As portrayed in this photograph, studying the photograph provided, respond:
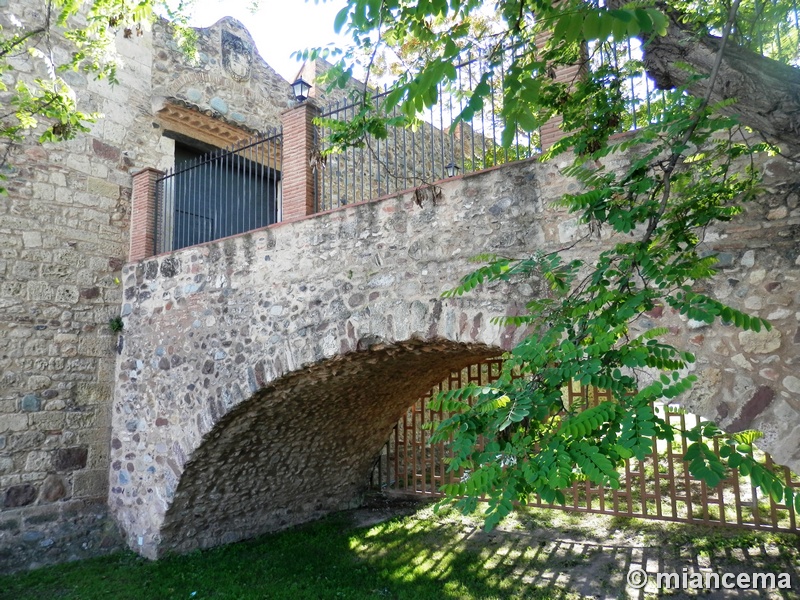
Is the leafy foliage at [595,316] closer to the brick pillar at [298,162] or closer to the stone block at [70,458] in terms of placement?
the brick pillar at [298,162]

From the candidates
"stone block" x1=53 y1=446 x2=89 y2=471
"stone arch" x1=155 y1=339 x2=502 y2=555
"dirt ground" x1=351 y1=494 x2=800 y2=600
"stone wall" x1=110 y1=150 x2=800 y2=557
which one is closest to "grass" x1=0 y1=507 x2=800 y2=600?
"dirt ground" x1=351 y1=494 x2=800 y2=600

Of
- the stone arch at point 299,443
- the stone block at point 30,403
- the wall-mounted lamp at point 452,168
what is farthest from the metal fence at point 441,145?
the stone block at point 30,403

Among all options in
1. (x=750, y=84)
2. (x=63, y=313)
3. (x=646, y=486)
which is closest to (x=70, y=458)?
(x=63, y=313)

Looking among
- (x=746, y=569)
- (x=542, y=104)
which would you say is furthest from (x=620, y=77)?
(x=746, y=569)

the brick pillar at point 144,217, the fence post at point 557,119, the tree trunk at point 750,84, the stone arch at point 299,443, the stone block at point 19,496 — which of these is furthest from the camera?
the brick pillar at point 144,217

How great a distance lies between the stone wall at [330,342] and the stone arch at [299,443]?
Result: 0.02 meters

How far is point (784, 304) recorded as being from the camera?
9.59ft

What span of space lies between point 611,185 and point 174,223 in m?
4.97

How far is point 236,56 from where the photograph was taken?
7992mm

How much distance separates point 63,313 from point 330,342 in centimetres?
315

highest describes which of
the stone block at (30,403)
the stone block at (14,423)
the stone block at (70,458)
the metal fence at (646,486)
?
the stone block at (30,403)

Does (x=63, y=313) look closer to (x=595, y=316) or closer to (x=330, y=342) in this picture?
(x=330, y=342)

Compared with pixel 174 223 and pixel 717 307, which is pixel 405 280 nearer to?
pixel 717 307

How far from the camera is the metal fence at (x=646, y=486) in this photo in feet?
18.2
